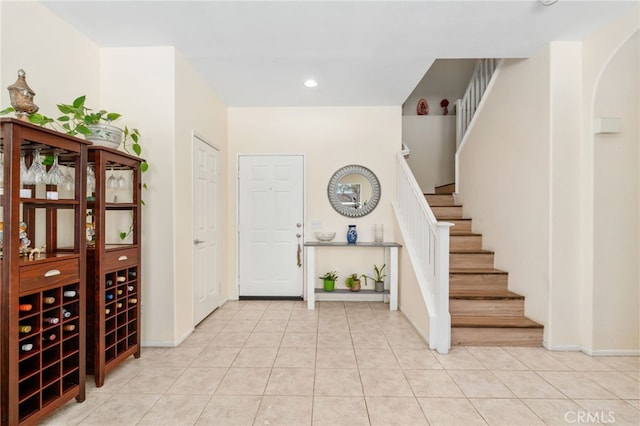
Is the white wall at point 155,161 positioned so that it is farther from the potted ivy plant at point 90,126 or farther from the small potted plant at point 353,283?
the small potted plant at point 353,283

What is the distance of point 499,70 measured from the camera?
11.8ft

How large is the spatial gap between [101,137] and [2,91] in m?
0.56

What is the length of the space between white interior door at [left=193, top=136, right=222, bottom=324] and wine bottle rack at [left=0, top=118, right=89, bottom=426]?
52.0 inches

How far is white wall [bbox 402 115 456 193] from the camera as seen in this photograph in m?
5.51

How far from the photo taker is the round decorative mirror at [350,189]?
4605 millimetres

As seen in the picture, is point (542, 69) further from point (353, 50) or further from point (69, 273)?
point (69, 273)

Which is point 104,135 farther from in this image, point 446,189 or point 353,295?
point 446,189

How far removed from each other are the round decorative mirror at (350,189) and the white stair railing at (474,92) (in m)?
1.56

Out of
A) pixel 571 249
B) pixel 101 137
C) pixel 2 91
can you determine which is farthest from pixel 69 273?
pixel 571 249

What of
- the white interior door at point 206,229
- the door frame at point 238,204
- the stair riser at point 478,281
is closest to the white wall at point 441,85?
the door frame at point 238,204

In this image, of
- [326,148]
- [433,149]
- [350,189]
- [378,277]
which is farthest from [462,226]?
[326,148]

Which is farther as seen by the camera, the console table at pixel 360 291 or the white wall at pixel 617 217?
the console table at pixel 360 291

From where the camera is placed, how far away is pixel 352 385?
2.29 metres

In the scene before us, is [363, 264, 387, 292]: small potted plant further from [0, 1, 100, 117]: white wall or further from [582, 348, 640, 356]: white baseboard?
[0, 1, 100, 117]: white wall
